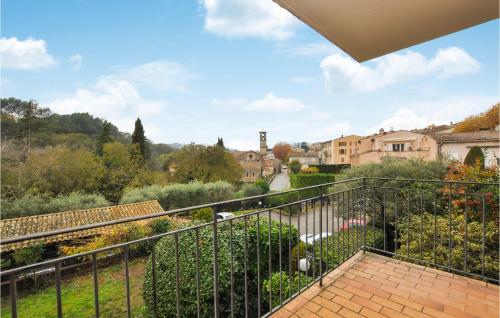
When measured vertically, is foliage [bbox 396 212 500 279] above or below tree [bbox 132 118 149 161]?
below

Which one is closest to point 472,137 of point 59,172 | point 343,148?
point 343,148

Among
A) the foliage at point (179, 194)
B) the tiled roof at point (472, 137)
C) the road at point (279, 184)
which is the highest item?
the tiled roof at point (472, 137)

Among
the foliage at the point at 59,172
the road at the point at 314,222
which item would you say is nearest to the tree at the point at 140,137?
the foliage at the point at 59,172

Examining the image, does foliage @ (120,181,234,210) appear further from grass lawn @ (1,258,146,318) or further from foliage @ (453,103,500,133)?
foliage @ (453,103,500,133)

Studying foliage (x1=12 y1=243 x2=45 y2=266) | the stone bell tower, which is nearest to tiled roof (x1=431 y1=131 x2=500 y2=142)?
foliage (x1=12 y1=243 x2=45 y2=266)

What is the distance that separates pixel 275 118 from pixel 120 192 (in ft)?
114

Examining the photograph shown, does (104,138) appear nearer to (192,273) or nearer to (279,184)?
(279,184)

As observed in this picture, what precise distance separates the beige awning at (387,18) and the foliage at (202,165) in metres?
21.6

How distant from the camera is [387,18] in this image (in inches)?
70.1

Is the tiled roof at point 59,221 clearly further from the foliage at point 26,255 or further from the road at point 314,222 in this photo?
the road at point 314,222

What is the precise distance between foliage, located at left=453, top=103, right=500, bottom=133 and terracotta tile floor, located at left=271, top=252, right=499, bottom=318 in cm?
2685

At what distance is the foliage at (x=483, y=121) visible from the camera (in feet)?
72.2

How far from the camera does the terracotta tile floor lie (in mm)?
2072

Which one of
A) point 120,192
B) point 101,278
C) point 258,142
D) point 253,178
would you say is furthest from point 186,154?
point 258,142
